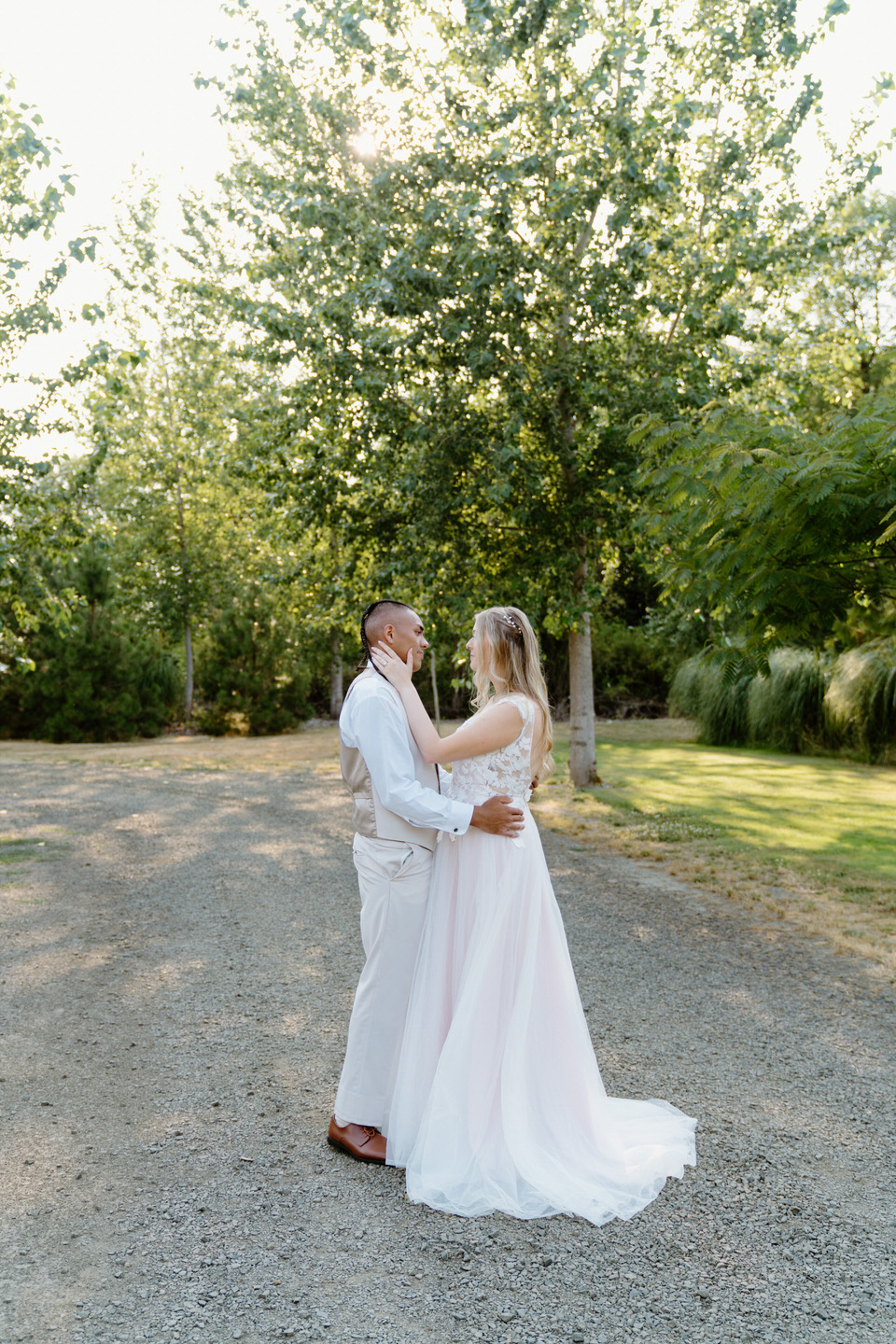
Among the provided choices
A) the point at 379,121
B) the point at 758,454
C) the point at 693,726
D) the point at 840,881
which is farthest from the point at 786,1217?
the point at 693,726

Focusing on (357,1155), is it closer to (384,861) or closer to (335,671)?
(384,861)

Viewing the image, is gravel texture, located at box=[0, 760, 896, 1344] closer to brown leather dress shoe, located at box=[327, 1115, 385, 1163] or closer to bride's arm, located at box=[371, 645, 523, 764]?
brown leather dress shoe, located at box=[327, 1115, 385, 1163]

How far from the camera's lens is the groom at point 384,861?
3932 mm

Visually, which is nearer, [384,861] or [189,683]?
[384,861]

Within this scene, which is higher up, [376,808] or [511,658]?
[511,658]

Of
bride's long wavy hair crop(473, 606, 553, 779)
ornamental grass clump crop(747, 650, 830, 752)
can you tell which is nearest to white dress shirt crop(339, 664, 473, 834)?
bride's long wavy hair crop(473, 606, 553, 779)

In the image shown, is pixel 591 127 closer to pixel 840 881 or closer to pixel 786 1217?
pixel 840 881

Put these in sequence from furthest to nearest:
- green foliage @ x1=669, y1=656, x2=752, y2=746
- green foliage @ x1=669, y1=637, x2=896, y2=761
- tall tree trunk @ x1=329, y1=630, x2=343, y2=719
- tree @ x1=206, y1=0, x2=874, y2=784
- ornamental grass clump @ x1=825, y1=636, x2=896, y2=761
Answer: tall tree trunk @ x1=329, y1=630, x2=343, y2=719 → green foliage @ x1=669, y1=656, x2=752, y2=746 → green foliage @ x1=669, y1=637, x2=896, y2=761 → ornamental grass clump @ x1=825, y1=636, x2=896, y2=761 → tree @ x1=206, y1=0, x2=874, y2=784

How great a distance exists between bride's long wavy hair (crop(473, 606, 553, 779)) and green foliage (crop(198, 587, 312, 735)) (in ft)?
71.9

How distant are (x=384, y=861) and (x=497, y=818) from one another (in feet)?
1.61

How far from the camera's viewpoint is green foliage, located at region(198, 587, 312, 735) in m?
25.6

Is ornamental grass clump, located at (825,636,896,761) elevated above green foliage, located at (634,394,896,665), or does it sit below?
below

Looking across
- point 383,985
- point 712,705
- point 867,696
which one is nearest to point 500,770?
point 383,985

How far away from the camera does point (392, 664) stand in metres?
4.02
